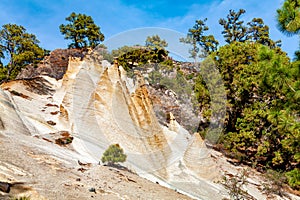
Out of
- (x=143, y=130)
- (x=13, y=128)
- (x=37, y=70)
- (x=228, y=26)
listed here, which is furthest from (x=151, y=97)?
(x=228, y=26)

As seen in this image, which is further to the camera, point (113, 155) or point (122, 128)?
point (122, 128)

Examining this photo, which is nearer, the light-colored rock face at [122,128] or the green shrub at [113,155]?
the green shrub at [113,155]

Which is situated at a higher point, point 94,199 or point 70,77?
point 70,77

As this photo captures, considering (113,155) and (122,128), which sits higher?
(122,128)

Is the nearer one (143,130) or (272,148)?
(143,130)

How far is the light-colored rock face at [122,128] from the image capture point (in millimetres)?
8883

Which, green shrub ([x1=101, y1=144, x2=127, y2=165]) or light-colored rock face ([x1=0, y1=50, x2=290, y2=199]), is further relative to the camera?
light-colored rock face ([x1=0, y1=50, x2=290, y2=199])

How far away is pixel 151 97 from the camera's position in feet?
38.9

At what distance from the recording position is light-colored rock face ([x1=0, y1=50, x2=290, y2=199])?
888cm

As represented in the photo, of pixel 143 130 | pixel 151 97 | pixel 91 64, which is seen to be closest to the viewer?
pixel 143 130

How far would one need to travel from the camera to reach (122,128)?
923 cm

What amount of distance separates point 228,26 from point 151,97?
22.1 meters

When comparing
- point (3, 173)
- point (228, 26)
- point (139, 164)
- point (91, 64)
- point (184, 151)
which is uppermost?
point (228, 26)

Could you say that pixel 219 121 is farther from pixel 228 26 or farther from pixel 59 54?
pixel 228 26
